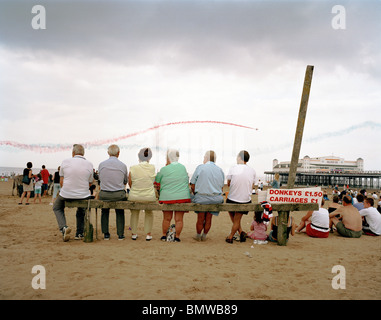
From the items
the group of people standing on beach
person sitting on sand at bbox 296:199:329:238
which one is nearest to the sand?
the group of people standing on beach

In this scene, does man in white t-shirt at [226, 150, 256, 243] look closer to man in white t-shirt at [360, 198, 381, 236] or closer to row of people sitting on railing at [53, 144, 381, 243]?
row of people sitting on railing at [53, 144, 381, 243]

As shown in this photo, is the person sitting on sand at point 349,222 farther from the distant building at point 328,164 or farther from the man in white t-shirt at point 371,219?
the distant building at point 328,164

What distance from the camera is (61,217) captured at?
19.7 feet

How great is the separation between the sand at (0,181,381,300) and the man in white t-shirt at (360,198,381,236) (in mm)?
1433

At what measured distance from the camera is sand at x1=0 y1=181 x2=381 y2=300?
3.47 m

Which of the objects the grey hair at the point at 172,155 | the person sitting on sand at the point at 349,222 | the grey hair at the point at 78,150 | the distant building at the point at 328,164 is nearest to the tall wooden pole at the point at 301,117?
the person sitting on sand at the point at 349,222

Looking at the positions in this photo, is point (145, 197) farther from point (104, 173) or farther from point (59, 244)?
point (59, 244)

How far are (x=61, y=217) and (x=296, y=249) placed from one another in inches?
197

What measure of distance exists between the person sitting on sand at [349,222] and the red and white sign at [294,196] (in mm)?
1650

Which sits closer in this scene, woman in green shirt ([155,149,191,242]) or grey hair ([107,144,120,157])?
woman in green shirt ([155,149,191,242])

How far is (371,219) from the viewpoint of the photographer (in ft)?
26.2

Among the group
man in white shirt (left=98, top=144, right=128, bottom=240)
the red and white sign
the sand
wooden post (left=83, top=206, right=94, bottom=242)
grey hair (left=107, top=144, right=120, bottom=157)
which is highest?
grey hair (left=107, top=144, right=120, bottom=157)

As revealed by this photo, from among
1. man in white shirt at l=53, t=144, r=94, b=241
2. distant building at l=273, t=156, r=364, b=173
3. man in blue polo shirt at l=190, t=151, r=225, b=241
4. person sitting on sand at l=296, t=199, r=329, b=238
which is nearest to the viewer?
man in white shirt at l=53, t=144, r=94, b=241
